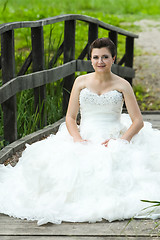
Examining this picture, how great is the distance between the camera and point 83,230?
9.64ft

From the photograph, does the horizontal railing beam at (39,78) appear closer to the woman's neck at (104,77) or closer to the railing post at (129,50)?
the woman's neck at (104,77)

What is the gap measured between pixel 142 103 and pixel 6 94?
4908 millimetres

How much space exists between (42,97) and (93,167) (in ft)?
8.01

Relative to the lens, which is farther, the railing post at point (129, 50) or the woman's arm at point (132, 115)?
the railing post at point (129, 50)

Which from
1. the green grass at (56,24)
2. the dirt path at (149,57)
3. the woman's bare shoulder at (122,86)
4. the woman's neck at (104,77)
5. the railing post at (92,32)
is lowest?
the dirt path at (149,57)

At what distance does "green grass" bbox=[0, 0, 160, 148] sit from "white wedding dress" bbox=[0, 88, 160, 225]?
4.29ft

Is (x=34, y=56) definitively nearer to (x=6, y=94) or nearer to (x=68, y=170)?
(x=6, y=94)

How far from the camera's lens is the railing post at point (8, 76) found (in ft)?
15.4

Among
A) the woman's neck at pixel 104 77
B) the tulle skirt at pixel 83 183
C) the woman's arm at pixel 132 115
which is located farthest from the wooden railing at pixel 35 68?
the woman's arm at pixel 132 115

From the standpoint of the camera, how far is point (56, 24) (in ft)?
42.0

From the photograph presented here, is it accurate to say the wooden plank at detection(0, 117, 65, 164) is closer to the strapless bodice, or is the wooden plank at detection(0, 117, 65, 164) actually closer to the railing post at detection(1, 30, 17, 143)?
the railing post at detection(1, 30, 17, 143)

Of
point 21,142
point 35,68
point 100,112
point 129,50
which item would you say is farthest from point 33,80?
point 129,50

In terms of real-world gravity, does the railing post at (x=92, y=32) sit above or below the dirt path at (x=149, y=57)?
above

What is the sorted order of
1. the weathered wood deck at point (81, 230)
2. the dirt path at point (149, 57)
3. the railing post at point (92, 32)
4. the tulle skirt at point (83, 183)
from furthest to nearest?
the dirt path at point (149, 57) → the railing post at point (92, 32) → the tulle skirt at point (83, 183) → the weathered wood deck at point (81, 230)
